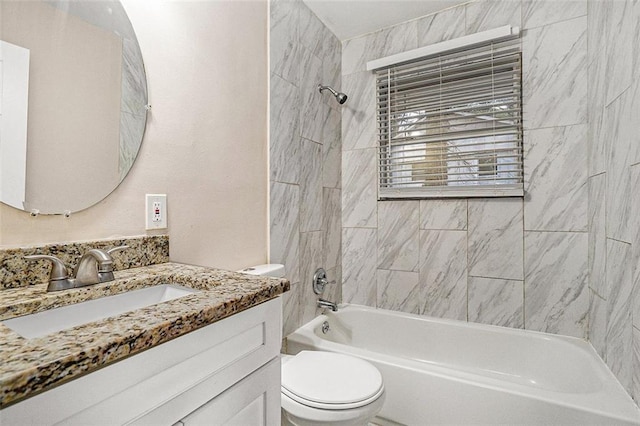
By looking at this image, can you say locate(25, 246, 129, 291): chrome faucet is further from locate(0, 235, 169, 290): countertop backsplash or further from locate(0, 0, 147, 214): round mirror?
locate(0, 0, 147, 214): round mirror

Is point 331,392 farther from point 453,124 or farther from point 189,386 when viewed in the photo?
point 453,124

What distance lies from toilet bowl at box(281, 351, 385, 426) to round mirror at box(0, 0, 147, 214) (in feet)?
3.20

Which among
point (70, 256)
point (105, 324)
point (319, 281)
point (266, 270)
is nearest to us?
point (105, 324)

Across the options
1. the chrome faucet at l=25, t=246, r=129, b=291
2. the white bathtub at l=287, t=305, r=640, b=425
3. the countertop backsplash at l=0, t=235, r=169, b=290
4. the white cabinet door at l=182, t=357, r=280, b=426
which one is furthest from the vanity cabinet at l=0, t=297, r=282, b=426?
the white bathtub at l=287, t=305, r=640, b=425

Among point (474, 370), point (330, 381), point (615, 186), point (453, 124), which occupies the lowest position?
point (474, 370)

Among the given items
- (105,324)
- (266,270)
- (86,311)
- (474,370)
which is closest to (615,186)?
(474,370)

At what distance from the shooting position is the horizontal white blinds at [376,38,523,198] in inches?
74.9

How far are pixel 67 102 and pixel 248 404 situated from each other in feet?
3.15

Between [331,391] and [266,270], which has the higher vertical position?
[266,270]

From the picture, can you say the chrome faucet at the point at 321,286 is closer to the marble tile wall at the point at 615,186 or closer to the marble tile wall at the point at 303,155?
the marble tile wall at the point at 303,155

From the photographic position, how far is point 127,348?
0.51 meters

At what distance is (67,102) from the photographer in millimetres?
923

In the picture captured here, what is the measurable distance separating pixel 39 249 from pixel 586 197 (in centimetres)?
235

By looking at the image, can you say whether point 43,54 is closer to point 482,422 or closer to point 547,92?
point 482,422
